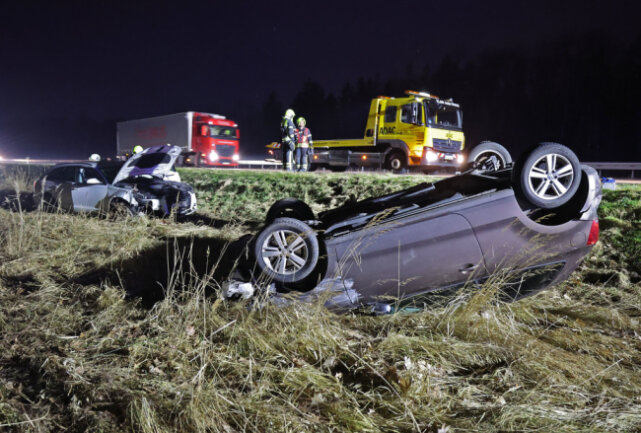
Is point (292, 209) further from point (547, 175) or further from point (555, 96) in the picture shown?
point (555, 96)

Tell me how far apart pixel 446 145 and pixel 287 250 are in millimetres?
10868

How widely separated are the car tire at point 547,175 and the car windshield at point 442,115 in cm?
1006

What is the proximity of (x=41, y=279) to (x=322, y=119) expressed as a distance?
47.1ft

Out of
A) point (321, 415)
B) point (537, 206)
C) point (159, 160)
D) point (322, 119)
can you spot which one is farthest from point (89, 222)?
point (322, 119)

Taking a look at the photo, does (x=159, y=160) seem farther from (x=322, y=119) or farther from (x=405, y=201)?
(x=322, y=119)

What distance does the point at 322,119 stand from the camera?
17.5 metres

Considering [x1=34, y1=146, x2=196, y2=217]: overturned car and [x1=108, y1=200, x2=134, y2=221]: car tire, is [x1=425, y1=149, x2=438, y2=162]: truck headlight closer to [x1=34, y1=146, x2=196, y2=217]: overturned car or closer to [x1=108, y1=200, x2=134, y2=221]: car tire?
[x1=34, y1=146, x2=196, y2=217]: overturned car

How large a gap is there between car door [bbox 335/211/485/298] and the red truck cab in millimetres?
19068

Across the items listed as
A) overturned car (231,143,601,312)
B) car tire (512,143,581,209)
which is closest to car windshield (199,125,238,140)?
overturned car (231,143,601,312)

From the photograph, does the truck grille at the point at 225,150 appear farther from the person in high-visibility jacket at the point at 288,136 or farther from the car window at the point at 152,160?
the car window at the point at 152,160

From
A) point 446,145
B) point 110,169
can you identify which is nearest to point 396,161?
point 446,145

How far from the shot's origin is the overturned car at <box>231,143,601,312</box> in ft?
9.91

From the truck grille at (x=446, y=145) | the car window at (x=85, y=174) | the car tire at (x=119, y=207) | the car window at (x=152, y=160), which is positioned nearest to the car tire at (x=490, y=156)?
the car tire at (x=119, y=207)

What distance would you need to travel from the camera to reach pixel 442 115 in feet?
42.7
